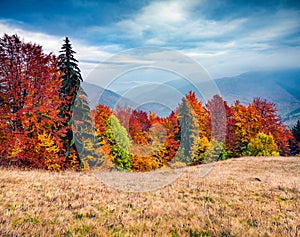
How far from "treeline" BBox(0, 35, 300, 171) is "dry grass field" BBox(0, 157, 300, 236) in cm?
240

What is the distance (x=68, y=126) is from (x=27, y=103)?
575cm

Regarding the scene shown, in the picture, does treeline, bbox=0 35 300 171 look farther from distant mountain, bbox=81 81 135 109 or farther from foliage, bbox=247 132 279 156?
foliage, bbox=247 132 279 156

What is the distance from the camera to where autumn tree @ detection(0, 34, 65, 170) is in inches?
728

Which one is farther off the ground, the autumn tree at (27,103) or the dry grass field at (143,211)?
the autumn tree at (27,103)

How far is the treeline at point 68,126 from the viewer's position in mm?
14259

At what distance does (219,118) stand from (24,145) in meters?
22.5

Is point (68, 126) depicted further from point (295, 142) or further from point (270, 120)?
point (295, 142)

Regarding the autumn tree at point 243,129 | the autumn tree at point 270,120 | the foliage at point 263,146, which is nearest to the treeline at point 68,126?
the foliage at point 263,146

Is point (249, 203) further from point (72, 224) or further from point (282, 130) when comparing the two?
point (282, 130)

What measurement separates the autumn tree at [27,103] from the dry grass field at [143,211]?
598cm

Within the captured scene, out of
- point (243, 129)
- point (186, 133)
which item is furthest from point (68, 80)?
point (243, 129)

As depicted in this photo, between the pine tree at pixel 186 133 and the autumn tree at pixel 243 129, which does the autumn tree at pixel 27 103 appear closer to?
the pine tree at pixel 186 133

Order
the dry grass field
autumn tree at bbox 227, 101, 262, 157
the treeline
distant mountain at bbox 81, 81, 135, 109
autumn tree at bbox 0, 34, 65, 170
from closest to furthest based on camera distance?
the dry grass field, distant mountain at bbox 81, 81, 135, 109, the treeline, autumn tree at bbox 0, 34, 65, 170, autumn tree at bbox 227, 101, 262, 157

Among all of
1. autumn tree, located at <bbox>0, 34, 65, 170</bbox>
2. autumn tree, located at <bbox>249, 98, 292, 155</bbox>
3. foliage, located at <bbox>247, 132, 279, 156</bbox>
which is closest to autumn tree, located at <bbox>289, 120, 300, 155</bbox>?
autumn tree, located at <bbox>249, 98, 292, 155</bbox>
